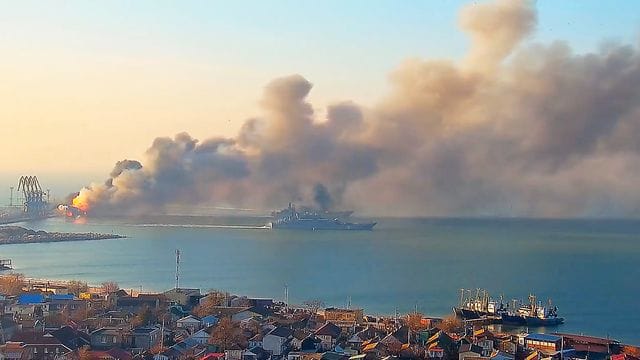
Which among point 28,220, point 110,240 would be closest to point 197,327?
point 110,240

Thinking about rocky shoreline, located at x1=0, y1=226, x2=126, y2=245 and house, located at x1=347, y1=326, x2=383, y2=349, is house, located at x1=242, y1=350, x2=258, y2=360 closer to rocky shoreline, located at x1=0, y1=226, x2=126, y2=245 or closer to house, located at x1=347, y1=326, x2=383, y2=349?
house, located at x1=347, y1=326, x2=383, y2=349

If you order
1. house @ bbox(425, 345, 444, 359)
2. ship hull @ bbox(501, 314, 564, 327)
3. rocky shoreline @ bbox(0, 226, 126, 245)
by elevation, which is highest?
rocky shoreline @ bbox(0, 226, 126, 245)

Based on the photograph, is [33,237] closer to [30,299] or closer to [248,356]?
[30,299]

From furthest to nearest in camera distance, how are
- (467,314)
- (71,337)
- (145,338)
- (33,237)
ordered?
1. (33,237)
2. (467,314)
3. (145,338)
4. (71,337)

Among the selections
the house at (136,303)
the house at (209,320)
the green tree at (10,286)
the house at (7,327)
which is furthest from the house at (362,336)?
the green tree at (10,286)

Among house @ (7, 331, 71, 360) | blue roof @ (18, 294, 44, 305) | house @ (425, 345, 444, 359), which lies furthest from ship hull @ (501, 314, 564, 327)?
house @ (7, 331, 71, 360)

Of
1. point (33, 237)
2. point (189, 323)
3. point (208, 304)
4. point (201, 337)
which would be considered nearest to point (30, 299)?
point (208, 304)

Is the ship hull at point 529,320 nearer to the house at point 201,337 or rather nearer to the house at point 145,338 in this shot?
the house at point 201,337
